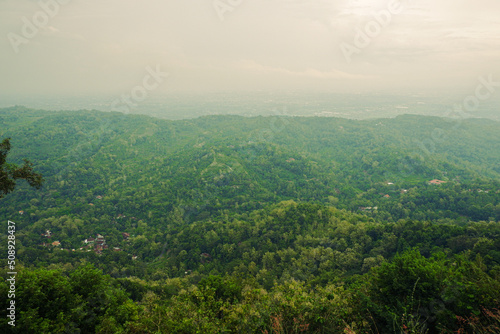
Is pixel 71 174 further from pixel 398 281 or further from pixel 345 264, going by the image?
pixel 398 281

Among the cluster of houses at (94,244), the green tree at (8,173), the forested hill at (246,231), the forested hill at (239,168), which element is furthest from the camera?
the forested hill at (239,168)

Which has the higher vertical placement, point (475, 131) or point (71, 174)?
point (475, 131)

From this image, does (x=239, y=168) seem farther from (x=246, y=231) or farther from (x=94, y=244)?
(x=94, y=244)

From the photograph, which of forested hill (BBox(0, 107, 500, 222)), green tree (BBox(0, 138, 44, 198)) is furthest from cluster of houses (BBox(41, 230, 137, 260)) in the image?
green tree (BBox(0, 138, 44, 198))

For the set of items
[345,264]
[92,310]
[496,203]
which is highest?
[92,310]

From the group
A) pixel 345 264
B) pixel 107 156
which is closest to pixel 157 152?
pixel 107 156

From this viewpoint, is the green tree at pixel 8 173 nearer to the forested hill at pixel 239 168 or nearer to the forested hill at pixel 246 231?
the forested hill at pixel 246 231

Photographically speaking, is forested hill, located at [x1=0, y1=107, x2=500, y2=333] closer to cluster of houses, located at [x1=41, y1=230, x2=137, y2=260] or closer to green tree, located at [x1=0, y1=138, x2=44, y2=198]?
cluster of houses, located at [x1=41, y1=230, x2=137, y2=260]

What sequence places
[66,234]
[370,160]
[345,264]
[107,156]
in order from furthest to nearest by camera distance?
[370,160] → [107,156] → [66,234] → [345,264]

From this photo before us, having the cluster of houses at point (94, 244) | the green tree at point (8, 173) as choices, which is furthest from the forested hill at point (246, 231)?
the green tree at point (8, 173)
